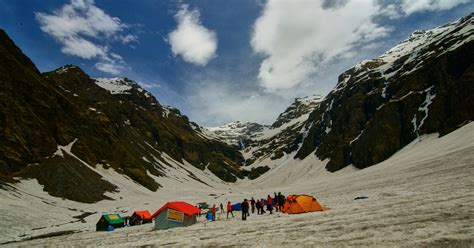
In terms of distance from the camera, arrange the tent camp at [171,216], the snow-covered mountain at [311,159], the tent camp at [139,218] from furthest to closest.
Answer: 1. the tent camp at [139,218]
2. the tent camp at [171,216]
3. the snow-covered mountain at [311,159]

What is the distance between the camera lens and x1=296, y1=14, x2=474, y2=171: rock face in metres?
85.1

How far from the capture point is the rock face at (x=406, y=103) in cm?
8512

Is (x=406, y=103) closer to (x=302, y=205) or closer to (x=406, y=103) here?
(x=406, y=103)

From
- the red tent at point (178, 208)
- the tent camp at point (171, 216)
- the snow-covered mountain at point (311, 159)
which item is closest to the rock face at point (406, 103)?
the snow-covered mountain at point (311, 159)

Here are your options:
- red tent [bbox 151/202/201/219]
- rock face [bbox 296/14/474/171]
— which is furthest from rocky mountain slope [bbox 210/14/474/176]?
red tent [bbox 151/202/201/219]

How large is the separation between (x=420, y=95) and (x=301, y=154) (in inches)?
3440

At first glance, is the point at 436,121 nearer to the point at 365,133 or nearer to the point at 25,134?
the point at 365,133

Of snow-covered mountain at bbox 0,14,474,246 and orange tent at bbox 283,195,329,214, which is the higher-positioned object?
snow-covered mountain at bbox 0,14,474,246

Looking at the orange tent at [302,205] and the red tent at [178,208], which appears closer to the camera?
the orange tent at [302,205]

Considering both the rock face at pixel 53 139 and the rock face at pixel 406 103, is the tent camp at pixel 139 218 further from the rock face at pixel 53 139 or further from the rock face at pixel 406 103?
the rock face at pixel 406 103

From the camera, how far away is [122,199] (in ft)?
250

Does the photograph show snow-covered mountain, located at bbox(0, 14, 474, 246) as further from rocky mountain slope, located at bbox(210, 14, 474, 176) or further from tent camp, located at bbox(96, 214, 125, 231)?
tent camp, located at bbox(96, 214, 125, 231)

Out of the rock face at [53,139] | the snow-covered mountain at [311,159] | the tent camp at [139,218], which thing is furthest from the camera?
the rock face at [53,139]

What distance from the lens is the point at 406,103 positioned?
103 metres
